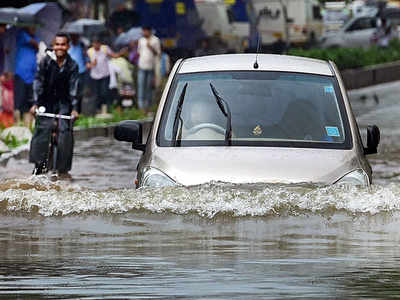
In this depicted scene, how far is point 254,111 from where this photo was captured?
35.4 feet

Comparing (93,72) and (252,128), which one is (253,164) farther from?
(93,72)

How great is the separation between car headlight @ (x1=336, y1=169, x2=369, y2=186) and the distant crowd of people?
12.4 m

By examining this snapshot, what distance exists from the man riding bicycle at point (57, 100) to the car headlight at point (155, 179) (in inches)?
246

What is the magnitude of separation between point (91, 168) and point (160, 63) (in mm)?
12117

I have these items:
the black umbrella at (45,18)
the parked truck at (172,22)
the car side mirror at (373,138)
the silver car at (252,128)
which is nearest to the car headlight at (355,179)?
the silver car at (252,128)

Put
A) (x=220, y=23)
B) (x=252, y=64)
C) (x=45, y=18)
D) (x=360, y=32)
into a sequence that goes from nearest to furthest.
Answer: (x=252, y=64) → (x=45, y=18) → (x=220, y=23) → (x=360, y=32)

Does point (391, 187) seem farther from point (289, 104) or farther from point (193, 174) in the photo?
point (193, 174)

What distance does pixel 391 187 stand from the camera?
1094cm

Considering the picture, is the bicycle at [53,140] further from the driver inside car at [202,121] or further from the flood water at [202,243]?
the driver inside car at [202,121]

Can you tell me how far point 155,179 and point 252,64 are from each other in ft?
5.38

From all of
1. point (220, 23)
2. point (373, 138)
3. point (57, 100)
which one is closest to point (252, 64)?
point (373, 138)

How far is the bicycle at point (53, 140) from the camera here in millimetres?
16516

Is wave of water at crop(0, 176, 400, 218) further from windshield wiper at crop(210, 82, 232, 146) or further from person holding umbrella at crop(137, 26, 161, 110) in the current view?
person holding umbrella at crop(137, 26, 161, 110)

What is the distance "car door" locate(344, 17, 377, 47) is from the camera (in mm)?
51609
